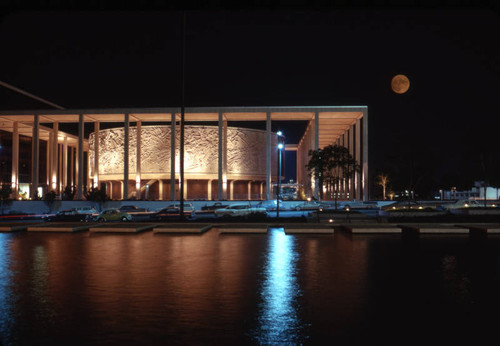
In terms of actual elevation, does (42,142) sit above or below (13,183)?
above

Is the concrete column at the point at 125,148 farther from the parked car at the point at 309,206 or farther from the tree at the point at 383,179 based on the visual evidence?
the tree at the point at 383,179

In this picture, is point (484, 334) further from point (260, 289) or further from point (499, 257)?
point (499, 257)

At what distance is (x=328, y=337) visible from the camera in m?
6.24

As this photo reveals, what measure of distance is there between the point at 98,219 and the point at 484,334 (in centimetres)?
2972

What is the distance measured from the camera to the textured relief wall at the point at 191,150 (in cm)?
5897

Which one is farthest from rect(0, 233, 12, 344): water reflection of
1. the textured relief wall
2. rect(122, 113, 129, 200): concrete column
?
the textured relief wall

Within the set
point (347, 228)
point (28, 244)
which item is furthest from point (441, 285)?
point (28, 244)

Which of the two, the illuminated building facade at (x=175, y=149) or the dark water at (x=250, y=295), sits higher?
the illuminated building facade at (x=175, y=149)

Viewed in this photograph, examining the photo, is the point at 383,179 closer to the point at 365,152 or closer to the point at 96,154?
the point at 365,152

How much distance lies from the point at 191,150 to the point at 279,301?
51.6m

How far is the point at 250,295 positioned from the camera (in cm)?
878

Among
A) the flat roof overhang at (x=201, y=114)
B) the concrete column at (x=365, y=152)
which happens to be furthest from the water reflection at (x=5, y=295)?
the concrete column at (x=365, y=152)

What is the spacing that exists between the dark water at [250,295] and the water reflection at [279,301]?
3cm

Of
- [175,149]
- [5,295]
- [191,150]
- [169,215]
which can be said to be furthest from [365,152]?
[5,295]
